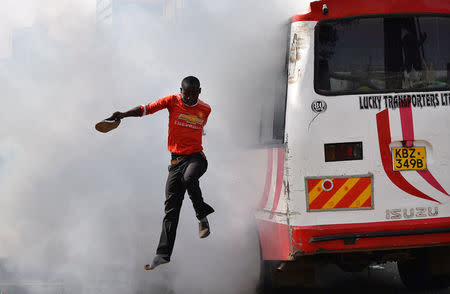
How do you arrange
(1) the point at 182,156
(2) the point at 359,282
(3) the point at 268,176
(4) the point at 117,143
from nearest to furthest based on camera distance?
1. (3) the point at 268,176
2. (1) the point at 182,156
3. (2) the point at 359,282
4. (4) the point at 117,143

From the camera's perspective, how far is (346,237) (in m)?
5.77

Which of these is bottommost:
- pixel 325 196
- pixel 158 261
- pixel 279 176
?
pixel 158 261

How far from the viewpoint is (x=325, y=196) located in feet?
19.0

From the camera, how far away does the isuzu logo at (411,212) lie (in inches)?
231

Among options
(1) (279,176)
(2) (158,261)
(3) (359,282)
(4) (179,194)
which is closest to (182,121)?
(4) (179,194)

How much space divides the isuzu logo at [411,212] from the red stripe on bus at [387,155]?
→ 0.14 metres

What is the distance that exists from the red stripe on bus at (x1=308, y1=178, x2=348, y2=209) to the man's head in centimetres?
142

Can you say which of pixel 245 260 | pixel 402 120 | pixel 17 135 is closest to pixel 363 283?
pixel 245 260

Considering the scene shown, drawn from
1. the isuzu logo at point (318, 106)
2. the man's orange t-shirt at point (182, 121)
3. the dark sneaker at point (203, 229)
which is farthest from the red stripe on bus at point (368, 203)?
the man's orange t-shirt at point (182, 121)

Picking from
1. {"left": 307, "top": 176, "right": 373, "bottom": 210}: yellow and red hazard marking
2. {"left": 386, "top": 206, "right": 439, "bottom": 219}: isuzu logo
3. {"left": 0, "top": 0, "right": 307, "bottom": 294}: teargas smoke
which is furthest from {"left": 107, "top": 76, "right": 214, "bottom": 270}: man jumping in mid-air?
{"left": 386, "top": 206, "right": 439, "bottom": 219}: isuzu logo

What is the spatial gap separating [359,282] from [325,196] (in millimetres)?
2890

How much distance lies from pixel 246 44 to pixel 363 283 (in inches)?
118

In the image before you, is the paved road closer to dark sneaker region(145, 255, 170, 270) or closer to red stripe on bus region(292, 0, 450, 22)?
dark sneaker region(145, 255, 170, 270)

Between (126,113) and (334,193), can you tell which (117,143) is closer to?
(126,113)
